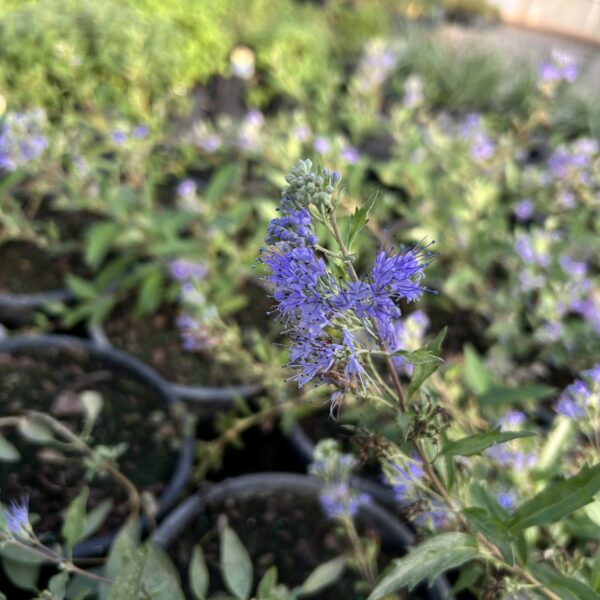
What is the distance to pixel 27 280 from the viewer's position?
7.28 ft

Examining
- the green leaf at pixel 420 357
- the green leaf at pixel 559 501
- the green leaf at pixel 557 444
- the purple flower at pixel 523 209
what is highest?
the purple flower at pixel 523 209

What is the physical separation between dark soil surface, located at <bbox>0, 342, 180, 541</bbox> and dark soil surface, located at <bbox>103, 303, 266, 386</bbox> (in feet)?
0.65

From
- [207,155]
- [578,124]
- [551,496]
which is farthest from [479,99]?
[551,496]

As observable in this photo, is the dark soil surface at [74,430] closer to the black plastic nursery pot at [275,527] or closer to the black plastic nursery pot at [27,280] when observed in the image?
the black plastic nursery pot at [275,527]

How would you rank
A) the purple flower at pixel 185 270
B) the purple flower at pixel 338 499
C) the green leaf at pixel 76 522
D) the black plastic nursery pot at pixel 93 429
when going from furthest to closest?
the purple flower at pixel 185 270, the black plastic nursery pot at pixel 93 429, the purple flower at pixel 338 499, the green leaf at pixel 76 522

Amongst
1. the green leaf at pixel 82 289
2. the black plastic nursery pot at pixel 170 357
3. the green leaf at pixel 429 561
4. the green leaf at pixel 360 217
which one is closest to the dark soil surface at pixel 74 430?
the black plastic nursery pot at pixel 170 357

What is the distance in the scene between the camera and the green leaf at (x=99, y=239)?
1938 millimetres

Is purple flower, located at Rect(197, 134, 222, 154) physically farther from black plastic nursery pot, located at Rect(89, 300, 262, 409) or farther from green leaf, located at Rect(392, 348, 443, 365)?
green leaf, located at Rect(392, 348, 443, 365)

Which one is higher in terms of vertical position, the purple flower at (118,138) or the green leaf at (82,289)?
the purple flower at (118,138)

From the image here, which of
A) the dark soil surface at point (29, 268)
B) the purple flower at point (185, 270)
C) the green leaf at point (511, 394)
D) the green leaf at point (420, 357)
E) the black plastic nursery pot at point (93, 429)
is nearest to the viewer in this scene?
the green leaf at point (420, 357)

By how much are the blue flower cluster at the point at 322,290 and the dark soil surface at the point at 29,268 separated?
1.76 m

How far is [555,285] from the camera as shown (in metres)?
1.83

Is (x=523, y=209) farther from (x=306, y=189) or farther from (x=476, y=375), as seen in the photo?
(x=306, y=189)

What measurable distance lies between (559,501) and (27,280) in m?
1.94
